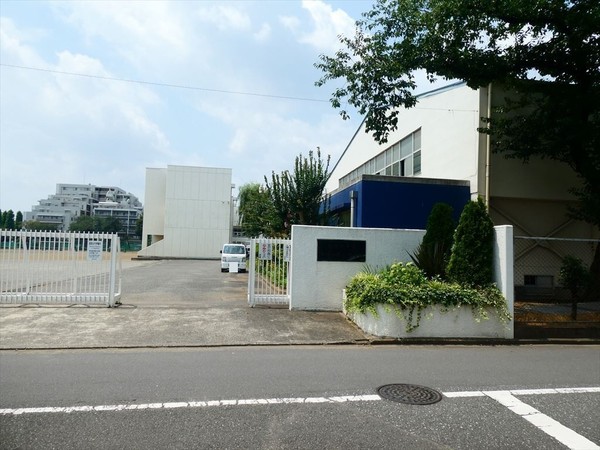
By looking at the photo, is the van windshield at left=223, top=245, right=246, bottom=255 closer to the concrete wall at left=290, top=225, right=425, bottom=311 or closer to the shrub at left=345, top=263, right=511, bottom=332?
the concrete wall at left=290, top=225, right=425, bottom=311

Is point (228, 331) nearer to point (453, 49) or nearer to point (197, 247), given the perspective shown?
point (453, 49)

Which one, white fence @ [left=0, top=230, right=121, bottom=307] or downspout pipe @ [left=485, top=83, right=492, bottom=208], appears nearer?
white fence @ [left=0, top=230, right=121, bottom=307]

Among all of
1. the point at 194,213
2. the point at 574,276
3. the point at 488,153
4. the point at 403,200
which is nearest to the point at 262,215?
the point at 403,200

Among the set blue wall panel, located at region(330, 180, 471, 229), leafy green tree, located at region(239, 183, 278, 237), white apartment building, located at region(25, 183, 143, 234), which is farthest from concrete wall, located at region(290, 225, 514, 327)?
white apartment building, located at region(25, 183, 143, 234)

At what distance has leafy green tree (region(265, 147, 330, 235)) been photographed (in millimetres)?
18562

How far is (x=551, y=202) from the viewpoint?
15.0 metres

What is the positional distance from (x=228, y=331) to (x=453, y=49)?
31.1 ft

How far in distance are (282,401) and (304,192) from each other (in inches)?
551

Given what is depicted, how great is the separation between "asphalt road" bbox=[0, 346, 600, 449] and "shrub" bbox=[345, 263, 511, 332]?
142 cm

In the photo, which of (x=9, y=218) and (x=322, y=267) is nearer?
(x=322, y=267)

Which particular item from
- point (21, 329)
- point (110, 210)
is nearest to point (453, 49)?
point (21, 329)

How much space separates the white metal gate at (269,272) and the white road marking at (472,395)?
19.3 ft

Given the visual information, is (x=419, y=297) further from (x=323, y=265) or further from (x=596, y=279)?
(x=596, y=279)

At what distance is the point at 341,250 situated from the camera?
10984mm
